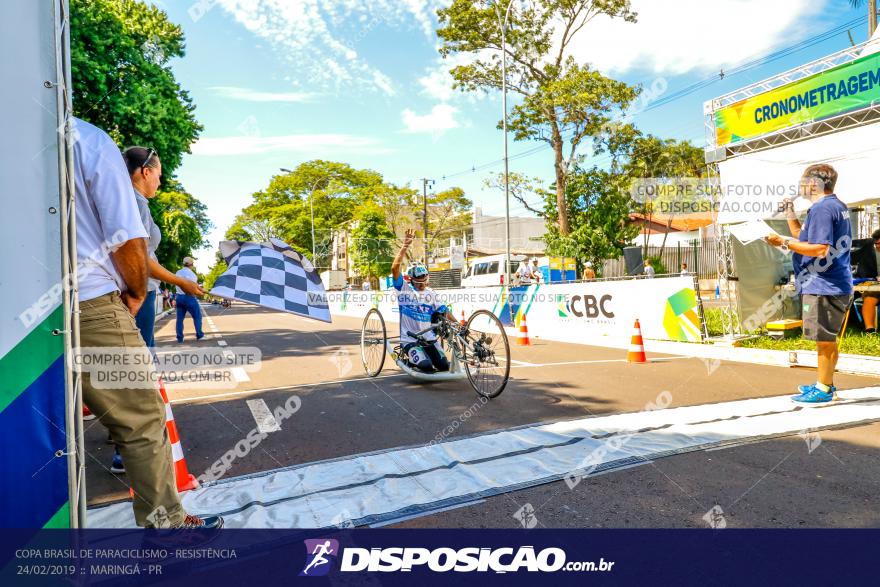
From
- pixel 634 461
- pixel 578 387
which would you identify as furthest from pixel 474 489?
pixel 578 387

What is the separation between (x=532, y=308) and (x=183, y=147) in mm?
11461

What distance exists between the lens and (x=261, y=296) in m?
4.03

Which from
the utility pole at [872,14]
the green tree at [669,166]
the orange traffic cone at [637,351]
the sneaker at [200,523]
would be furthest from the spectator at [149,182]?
the green tree at [669,166]

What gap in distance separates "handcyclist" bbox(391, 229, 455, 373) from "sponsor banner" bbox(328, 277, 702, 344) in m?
1.50

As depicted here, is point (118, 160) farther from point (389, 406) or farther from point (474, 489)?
point (389, 406)

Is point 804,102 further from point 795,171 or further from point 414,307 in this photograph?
point 414,307

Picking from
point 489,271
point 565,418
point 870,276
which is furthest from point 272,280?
point 489,271

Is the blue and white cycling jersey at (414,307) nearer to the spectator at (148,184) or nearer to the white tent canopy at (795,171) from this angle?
the spectator at (148,184)

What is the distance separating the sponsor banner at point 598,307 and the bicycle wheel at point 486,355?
7.36 feet

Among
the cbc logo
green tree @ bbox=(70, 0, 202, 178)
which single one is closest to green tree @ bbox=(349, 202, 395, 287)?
green tree @ bbox=(70, 0, 202, 178)

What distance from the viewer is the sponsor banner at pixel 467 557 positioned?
7.71ft

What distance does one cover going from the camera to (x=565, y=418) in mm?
5113

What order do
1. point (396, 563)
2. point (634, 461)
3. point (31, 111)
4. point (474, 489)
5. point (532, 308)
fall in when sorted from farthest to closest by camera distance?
point (532, 308) → point (634, 461) → point (474, 489) → point (396, 563) → point (31, 111)

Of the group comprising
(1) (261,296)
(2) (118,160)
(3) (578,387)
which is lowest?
(3) (578,387)
